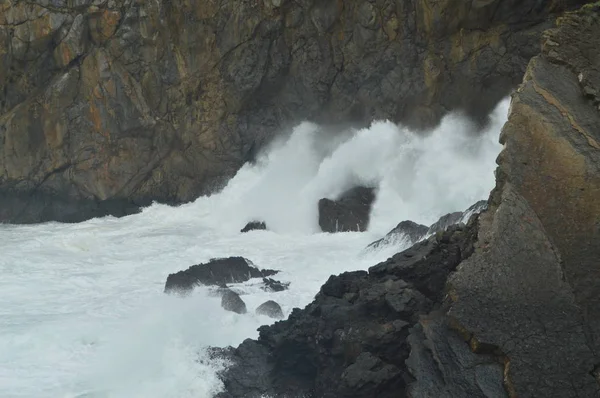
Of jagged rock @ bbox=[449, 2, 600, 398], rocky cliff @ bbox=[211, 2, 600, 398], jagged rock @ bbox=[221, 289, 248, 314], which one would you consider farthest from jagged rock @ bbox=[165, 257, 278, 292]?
jagged rock @ bbox=[449, 2, 600, 398]

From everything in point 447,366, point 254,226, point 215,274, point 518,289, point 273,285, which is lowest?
point 447,366

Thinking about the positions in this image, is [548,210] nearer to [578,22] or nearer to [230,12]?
[578,22]

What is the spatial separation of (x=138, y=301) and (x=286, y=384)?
5.93 metres

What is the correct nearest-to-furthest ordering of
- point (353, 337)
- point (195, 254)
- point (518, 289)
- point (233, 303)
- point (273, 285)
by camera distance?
point (518, 289), point (353, 337), point (233, 303), point (273, 285), point (195, 254)

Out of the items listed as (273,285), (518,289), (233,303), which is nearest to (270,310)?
(233,303)

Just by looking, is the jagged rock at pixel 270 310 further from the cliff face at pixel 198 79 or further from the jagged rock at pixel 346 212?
the cliff face at pixel 198 79

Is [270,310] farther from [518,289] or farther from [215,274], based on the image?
[518,289]

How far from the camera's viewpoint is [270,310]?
11930mm

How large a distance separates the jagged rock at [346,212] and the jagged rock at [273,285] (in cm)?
483

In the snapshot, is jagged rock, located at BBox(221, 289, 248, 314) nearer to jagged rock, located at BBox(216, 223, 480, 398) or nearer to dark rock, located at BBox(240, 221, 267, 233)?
jagged rock, located at BBox(216, 223, 480, 398)

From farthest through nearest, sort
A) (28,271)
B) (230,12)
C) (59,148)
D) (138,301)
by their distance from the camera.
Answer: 1. (59,148)
2. (230,12)
3. (28,271)
4. (138,301)

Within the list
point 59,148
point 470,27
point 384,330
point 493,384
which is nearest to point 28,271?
point 59,148

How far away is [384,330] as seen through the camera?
25.3ft

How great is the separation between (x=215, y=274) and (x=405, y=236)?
Result: 475 cm
